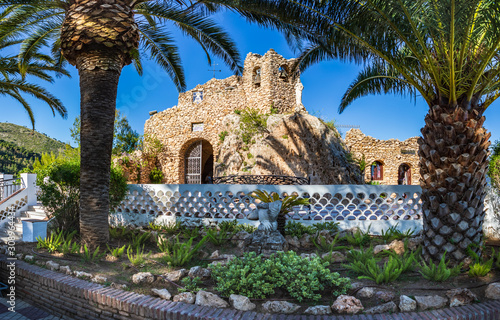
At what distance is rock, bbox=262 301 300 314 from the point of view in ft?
9.05

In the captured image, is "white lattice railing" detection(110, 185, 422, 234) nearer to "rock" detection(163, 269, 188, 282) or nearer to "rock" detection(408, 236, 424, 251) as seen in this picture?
"rock" detection(408, 236, 424, 251)

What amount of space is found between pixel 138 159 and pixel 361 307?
16281mm

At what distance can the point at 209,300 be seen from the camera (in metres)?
2.93

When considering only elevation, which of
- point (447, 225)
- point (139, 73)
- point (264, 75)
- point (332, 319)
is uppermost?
point (264, 75)

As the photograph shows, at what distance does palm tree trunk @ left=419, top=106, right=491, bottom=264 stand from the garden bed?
312 millimetres

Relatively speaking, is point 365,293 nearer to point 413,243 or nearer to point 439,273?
point 439,273

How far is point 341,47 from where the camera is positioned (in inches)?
201

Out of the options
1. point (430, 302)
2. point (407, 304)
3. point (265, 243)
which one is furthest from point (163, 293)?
point (430, 302)

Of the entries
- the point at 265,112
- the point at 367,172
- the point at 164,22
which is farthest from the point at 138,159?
the point at 367,172

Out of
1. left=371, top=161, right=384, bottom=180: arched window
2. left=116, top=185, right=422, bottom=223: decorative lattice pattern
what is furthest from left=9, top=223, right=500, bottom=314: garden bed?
left=371, top=161, right=384, bottom=180: arched window

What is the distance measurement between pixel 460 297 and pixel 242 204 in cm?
392

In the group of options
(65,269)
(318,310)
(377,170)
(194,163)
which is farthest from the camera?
(377,170)

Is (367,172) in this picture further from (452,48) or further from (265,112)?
(452,48)

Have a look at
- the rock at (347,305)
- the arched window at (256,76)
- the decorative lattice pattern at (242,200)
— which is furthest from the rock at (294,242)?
the arched window at (256,76)
